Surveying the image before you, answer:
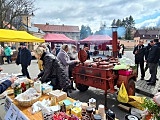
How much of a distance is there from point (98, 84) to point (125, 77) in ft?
2.29

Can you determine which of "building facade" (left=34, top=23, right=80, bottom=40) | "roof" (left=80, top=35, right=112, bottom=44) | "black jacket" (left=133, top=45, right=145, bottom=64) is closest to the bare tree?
"roof" (left=80, top=35, right=112, bottom=44)

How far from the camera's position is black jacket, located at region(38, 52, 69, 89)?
3.17 metres

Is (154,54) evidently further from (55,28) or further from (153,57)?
(55,28)

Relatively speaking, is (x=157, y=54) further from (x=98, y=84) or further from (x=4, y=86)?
(x=4, y=86)

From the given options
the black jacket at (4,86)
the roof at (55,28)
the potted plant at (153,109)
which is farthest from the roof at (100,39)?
Result: the roof at (55,28)

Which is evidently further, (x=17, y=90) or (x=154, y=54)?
(x=154, y=54)

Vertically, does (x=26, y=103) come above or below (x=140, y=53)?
below

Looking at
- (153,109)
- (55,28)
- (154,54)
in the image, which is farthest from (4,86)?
(55,28)

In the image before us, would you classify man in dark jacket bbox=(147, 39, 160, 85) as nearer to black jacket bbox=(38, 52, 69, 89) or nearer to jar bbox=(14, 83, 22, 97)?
black jacket bbox=(38, 52, 69, 89)

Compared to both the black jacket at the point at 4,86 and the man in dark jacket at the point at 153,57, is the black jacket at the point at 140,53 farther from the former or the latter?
the black jacket at the point at 4,86

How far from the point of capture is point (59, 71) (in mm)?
3285

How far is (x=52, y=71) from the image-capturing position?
328 cm

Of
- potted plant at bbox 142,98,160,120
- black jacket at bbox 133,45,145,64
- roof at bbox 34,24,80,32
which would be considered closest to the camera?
potted plant at bbox 142,98,160,120

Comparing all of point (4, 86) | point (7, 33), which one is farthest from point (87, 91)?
point (4, 86)
